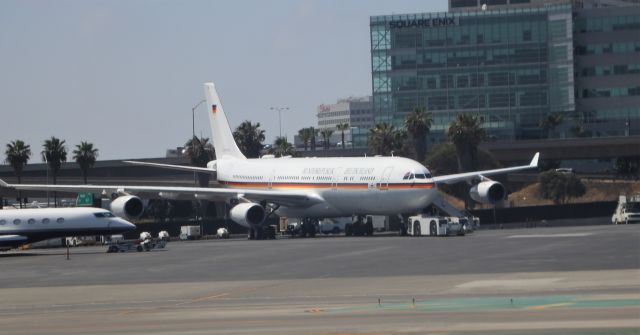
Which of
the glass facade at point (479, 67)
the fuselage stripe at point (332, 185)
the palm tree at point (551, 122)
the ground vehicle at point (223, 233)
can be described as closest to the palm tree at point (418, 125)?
the glass facade at point (479, 67)

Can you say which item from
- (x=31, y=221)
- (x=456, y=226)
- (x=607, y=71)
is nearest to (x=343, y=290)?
(x=31, y=221)

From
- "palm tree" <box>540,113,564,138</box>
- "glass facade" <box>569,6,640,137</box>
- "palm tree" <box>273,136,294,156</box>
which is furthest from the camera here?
"glass facade" <box>569,6,640,137</box>

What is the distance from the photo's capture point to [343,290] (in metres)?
35.6

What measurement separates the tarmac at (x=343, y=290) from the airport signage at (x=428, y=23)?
91.8 meters

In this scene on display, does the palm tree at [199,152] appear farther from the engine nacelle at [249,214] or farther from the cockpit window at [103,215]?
the cockpit window at [103,215]

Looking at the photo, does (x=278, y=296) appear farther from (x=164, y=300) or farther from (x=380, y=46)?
(x=380, y=46)

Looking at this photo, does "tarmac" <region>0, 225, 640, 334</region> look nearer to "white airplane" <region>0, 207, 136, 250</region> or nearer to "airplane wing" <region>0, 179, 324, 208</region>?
"white airplane" <region>0, 207, 136, 250</region>

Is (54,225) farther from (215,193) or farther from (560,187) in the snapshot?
(560,187)

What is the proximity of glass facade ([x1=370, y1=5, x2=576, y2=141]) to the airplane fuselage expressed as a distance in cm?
7015

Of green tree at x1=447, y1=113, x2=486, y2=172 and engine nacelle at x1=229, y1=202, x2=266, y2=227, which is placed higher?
green tree at x1=447, y1=113, x2=486, y2=172

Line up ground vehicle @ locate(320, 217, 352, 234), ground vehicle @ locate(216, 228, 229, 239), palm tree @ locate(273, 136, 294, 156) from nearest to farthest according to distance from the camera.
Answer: ground vehicle @ locate(216, 228, 229, 239) < ground vehicle @ locate(320, 217, 352, 234) < palm tree @ locate(273, 136, 294, 156)

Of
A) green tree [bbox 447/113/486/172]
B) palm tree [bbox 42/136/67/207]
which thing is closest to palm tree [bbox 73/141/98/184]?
palm tree [bbox 42/136/67/207]

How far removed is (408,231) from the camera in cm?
7194

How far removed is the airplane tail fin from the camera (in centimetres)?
8794
